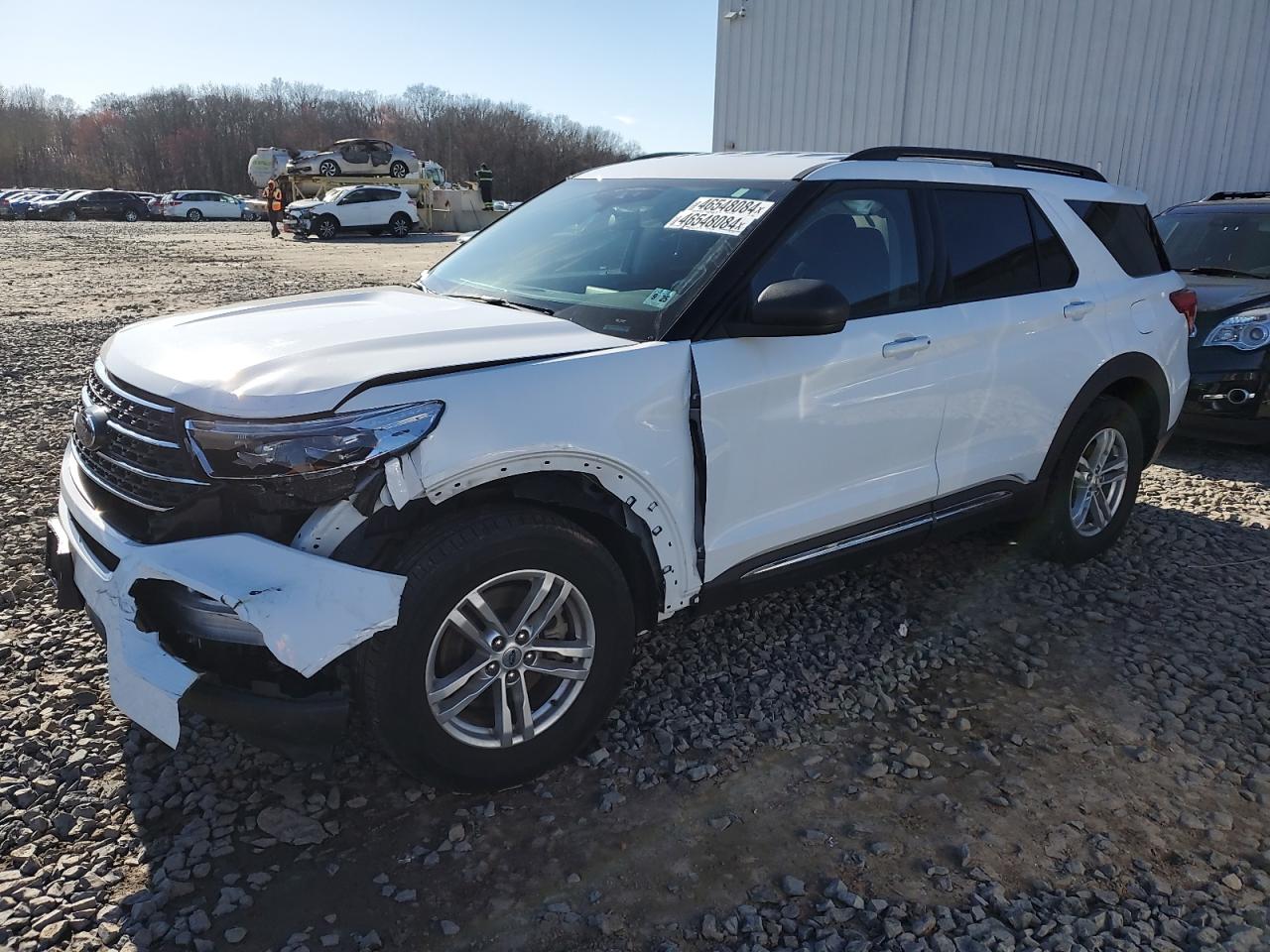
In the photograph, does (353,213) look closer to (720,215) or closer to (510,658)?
(720,215)

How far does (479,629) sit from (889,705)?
1.56 m

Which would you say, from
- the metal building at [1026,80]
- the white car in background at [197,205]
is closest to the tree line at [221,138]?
the white car in background at [197,205]

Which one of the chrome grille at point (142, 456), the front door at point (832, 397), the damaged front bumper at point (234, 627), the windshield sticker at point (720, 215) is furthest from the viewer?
the windshield sticker at point (720, 215)

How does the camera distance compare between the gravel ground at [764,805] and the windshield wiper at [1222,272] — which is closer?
the gravel ground at [764,805]

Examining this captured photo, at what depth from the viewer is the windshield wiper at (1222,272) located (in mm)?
6816

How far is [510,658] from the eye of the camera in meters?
2.57

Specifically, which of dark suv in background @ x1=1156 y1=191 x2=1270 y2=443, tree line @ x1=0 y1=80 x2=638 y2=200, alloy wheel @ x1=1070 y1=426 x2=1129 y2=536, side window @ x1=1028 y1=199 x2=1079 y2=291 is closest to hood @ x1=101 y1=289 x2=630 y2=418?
side window @ x1=1028 y1=199 x2=1079 y2=291

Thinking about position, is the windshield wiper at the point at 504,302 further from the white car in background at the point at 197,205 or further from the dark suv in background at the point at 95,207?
the dark suv in background at the point at 95,207

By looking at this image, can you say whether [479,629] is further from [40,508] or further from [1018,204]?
[40,508]

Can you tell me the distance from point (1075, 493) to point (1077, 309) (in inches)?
36.8

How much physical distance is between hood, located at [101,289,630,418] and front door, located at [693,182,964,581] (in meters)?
0.47

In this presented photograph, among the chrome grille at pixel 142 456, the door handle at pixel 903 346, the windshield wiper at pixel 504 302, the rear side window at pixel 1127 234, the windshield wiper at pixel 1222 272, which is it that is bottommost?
the chrome grille at pixel 142 456

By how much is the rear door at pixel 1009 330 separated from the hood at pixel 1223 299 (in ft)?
9.06

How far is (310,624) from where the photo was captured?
2146 mm
